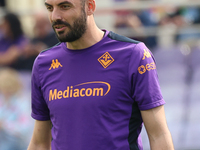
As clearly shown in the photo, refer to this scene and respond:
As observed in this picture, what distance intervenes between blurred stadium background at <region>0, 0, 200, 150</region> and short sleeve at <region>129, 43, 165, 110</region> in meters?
2.93

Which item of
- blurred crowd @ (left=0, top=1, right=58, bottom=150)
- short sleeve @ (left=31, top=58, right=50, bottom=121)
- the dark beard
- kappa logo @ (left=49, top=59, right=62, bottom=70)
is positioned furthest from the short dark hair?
the dark beard

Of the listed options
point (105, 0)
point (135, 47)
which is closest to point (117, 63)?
point (135, 47)

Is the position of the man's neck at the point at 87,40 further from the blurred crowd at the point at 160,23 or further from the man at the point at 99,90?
the blurred crowd at the point at 160,23

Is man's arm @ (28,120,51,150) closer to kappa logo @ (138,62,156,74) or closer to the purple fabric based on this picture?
kappa logo @ (138,62,156,74)

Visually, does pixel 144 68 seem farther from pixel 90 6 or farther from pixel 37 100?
pixel 37 100

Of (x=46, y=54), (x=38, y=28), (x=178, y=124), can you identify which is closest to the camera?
(x=46, y=54)

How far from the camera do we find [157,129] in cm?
287

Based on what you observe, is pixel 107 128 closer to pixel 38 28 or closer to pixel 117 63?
pixel 117 63

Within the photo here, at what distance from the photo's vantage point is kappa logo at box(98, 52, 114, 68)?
2988 millimetres

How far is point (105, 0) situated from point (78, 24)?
4.98 metres

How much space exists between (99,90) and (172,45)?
12.3 feet

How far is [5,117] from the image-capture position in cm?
612

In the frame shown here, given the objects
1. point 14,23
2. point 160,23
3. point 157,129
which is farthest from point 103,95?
point 160,23

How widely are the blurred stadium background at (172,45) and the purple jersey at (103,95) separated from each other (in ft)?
→ 9.45
